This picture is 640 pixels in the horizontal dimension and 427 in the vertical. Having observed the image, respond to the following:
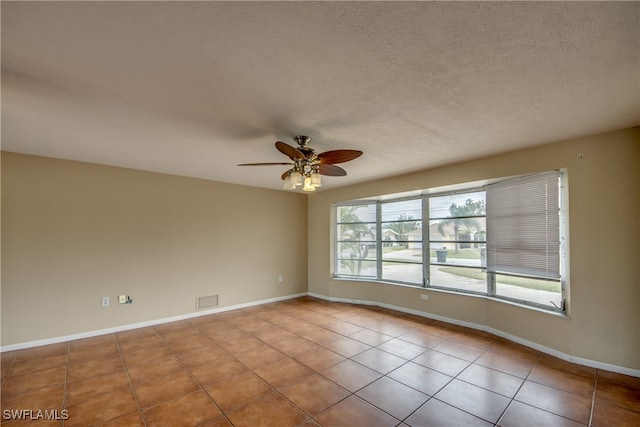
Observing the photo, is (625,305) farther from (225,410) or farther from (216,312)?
(216,312)

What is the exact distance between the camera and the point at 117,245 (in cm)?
422

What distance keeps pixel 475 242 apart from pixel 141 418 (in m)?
4.56

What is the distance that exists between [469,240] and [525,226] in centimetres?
91

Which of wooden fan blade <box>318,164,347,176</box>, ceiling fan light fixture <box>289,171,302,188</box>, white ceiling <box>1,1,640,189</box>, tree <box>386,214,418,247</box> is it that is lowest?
tree <box>386,214,418,247</box>

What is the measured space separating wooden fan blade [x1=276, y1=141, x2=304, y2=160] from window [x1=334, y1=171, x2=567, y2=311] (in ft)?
9.84

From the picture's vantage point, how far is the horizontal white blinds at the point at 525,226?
3.32 metres

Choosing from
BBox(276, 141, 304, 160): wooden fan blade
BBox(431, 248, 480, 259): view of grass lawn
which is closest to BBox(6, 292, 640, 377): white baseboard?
BBox(431, 248, 480, 259): view of grass lawn

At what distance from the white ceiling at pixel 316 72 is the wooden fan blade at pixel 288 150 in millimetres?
255

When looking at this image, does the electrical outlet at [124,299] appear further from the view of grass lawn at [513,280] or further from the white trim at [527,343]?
the view of grass lawn at [513,280]

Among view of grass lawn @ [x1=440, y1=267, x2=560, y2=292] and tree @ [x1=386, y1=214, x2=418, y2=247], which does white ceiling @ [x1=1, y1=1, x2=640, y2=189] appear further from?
tree @ [x1=386, y1=214, x2=418, y2=247]

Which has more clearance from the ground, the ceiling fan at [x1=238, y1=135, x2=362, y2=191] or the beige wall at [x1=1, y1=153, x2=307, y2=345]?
the ceiling fan at [x1=238, y1=135, x2=362, y2=191]

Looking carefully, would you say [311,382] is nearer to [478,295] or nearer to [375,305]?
[478,295]

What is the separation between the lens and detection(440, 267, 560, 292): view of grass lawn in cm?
341

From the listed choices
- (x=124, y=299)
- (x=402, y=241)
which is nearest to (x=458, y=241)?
(x=402, y=241)
